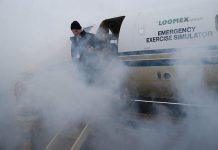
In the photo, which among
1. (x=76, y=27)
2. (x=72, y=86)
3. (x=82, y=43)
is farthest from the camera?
(x=82, y=43)

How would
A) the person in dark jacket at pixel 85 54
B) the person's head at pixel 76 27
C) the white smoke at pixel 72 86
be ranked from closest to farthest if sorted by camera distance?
the white smoke at pixel 72 86 → the person's head at pixel 76 27 → the person in dark jacket at pixel 85 54

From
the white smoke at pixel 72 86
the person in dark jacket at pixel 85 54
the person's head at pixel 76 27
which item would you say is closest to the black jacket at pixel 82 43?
the person in dark jacket at pixel 85 54

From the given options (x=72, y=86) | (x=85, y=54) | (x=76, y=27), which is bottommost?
(x=72, y=86)

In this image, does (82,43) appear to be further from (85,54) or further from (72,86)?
(72,86)

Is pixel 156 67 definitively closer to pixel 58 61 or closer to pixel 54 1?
pixel 58 61

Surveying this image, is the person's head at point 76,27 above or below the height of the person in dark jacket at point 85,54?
above

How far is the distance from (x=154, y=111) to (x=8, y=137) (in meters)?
2.56

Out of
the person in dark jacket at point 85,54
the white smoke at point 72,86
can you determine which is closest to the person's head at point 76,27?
the person in dark jacket at point 85,54

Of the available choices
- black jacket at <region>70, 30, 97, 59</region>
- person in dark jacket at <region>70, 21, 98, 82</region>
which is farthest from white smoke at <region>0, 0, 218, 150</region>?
black jacket at <region>70, 30, 97, 59</region>

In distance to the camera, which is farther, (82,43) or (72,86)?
(82,43)

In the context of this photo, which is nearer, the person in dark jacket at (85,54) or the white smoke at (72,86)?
the white smoke at (72,86)

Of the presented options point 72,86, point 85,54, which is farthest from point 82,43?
point 72,86

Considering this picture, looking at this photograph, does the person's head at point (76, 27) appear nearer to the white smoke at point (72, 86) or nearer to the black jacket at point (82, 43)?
the black jacket at point (82, 43)

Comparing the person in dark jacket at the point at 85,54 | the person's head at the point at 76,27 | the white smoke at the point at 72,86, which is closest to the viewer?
the white smoke at the point at 72,86
